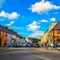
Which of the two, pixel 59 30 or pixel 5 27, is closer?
pixel 59 30

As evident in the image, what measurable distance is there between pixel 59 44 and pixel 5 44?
906 inches

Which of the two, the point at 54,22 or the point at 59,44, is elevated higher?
the point at 54,22

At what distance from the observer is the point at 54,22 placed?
10438 centimetres

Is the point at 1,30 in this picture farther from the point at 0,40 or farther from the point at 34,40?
the point at 34,40

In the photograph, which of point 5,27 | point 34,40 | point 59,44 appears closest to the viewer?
point 59,44

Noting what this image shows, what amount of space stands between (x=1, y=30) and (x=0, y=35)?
7.13 ft

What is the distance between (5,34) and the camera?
10769 centimetres

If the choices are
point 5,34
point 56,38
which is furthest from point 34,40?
point 56,38

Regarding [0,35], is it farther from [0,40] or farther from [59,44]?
[59,44]

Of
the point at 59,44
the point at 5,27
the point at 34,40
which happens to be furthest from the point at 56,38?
the point at 34,40

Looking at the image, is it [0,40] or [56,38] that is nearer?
[56,38]

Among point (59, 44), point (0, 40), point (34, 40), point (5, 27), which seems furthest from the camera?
point (34, 40)

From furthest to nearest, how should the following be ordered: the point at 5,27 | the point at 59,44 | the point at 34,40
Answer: the point at 34,40 → the point at 5,27 → the point at 59,44

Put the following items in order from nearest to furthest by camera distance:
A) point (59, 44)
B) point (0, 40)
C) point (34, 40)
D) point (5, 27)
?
point (59, 44) → point (0, 40) → point (5, 27) → point (34, 40)
